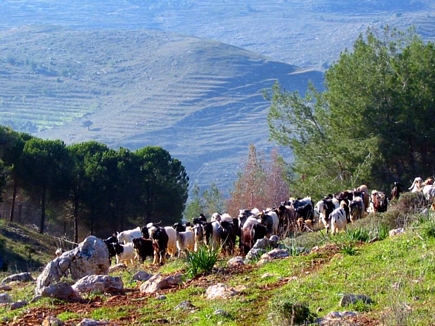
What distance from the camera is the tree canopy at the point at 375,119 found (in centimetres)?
3697

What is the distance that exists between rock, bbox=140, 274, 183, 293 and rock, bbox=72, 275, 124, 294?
421 mm

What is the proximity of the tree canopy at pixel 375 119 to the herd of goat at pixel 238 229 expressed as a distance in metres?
8.50

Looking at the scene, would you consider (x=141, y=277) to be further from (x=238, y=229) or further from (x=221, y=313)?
(x=238, y=229)

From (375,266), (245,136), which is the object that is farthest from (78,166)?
(245,136)

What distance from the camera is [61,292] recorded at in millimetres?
12617

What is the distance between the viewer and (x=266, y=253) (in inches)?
612

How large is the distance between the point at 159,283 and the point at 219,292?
1.56m

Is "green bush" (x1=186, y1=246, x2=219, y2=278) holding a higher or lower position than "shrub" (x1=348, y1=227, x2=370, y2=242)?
higher

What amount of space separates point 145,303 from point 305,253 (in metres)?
3.93

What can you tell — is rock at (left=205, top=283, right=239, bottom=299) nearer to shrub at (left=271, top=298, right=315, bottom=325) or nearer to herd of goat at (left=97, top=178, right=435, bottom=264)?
shrub at (left=271, top=298, right=315, bottom=325)

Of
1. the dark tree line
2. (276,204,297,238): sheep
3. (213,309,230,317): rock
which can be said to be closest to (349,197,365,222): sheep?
(276,204,297,238): sheep

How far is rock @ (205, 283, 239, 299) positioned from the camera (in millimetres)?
11859

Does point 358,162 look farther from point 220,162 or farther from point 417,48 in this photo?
point 220,162

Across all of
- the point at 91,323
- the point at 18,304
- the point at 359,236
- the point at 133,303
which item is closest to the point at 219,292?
the point at 133,303
